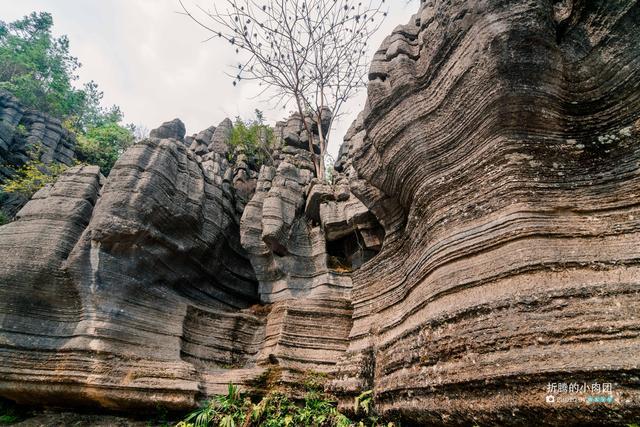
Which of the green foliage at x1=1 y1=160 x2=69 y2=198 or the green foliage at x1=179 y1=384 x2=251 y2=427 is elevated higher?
the green foliage at x1=1 y1=160 x2=69 y2=198

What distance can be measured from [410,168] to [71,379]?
7317mm

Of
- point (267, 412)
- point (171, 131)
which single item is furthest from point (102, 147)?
point (267, 412)

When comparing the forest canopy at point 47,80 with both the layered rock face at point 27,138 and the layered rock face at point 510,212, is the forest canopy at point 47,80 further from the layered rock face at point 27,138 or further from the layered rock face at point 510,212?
the layered rock face at point 510,212

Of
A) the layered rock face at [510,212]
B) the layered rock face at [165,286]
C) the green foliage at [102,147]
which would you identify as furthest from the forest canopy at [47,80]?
the layered rock face at [510,212]

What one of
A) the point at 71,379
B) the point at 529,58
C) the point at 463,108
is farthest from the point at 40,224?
the point at 529,58

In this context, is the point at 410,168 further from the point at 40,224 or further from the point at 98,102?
the point at 98,102

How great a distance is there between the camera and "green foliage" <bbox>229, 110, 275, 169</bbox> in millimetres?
15898

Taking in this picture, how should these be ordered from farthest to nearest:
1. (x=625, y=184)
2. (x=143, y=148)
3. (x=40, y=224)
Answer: (x=143, y=148) → (x=40, y=224) → (x=625, y=184)

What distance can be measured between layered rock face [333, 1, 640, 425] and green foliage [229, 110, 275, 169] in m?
9.88

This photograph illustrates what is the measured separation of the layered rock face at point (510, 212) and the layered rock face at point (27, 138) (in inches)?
754

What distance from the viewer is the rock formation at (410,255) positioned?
357 cm

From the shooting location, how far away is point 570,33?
202 inches

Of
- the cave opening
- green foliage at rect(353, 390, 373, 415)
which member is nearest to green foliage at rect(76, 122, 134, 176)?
the cave opening

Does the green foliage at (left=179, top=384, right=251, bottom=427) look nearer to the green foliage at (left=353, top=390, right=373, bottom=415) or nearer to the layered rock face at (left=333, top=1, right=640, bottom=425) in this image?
the layered rock face at (left=333, top=1, right=640, bottom=425)
